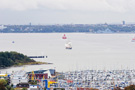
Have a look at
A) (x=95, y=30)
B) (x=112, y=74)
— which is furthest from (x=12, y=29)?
(x=112, y=74)

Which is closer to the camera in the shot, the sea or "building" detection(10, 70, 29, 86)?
"building" detection(10, 70, 29, 86)

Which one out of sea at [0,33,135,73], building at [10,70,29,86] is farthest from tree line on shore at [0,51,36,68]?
building at [10,70,29,86]

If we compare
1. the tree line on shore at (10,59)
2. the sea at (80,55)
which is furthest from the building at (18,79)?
the tree line on shore at (10,59)

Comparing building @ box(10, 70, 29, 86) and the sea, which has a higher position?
building @ box(10, 70, 29, 86)

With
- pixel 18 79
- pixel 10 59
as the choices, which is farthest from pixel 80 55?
pixel 18 79

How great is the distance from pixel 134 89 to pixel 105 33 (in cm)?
5651

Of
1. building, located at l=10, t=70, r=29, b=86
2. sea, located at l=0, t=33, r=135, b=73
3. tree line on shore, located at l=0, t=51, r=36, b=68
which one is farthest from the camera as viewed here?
tree line on shore, located at l=0, t=51, r=36, b=68

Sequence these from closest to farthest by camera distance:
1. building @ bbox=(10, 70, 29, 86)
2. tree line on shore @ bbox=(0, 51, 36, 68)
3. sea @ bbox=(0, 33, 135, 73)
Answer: building @ bbox=(10, 70, 29, 86)
sea @ bbox=(0, 33, 135, 73)
tree line on shore @ bbox=(0, 51, 36, 68)

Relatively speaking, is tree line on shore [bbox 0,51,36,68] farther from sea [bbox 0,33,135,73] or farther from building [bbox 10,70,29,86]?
building [bbox 10,70,29,86]

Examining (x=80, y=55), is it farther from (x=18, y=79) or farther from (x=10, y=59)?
(x=18, y=79)

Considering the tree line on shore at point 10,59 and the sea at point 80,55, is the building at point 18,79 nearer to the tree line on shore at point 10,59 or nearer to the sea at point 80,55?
the sea at point 80,55

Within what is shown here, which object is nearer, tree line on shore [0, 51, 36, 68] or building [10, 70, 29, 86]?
building [10, 70, 29, 86]

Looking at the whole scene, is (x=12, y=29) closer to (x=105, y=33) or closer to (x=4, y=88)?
(x=105, y=33)

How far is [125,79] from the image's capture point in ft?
46.2
